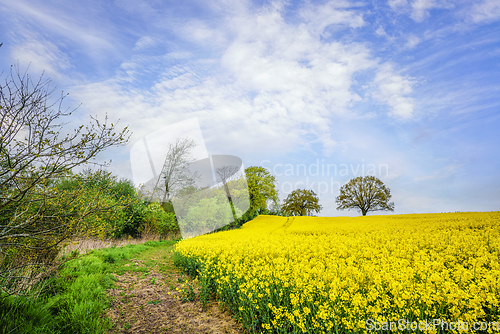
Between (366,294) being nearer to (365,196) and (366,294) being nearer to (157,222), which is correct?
(157,222)

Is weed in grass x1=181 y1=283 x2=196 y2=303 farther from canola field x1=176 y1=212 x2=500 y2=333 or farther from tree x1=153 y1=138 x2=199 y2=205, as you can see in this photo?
tree x1=153 y1=138 x2=199 y2=205

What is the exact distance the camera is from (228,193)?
3519cm

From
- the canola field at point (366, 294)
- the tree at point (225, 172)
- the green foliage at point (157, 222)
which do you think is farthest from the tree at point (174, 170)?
the canola field at point (366, 294)

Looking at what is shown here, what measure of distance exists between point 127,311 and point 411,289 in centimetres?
633

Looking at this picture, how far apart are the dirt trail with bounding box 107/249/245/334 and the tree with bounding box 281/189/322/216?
39.1m

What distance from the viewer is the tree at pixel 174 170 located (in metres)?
28.7

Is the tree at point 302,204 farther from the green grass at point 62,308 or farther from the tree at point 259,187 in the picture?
the green grass at point 62,308

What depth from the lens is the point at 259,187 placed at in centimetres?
3872

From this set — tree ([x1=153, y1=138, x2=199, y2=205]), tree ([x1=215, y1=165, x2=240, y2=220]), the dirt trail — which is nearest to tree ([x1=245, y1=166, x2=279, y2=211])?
tree ([x1=215, y1=165, x2=240, y2=220])

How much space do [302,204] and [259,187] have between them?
12.2m

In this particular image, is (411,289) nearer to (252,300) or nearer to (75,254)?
(252,300)

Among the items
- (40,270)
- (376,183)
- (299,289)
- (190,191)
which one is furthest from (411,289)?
(376,183)

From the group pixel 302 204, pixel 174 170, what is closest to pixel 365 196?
pixel 302 204

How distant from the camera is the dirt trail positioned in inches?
197
